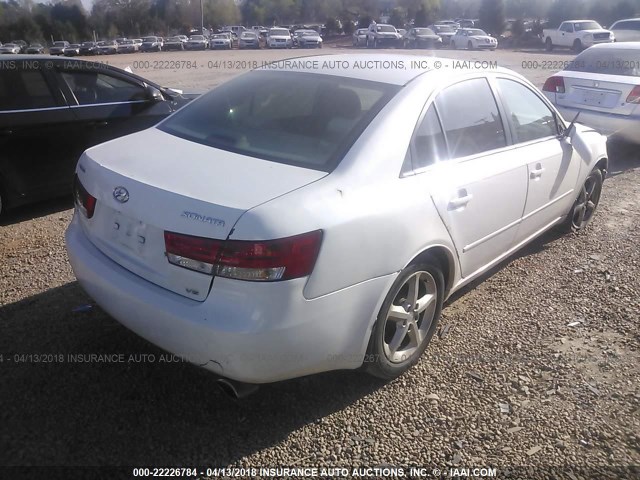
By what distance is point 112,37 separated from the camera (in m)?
60.1

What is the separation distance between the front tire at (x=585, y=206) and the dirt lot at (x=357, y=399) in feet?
3.71

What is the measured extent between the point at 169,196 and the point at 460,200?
5.12 feet

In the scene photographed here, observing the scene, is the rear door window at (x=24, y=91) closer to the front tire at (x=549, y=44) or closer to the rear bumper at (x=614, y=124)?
the rear bumper at (x=614, y=124)

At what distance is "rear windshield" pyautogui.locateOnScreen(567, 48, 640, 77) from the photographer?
763 centimetres

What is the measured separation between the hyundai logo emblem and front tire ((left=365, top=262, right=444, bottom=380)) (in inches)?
50.2

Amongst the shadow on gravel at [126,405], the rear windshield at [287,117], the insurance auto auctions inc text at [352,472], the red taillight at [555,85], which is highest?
the rear windshield at [287,117]

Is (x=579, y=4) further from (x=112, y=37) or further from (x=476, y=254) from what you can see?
(x=476, y=254)

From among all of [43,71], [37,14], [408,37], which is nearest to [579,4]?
[408,37]

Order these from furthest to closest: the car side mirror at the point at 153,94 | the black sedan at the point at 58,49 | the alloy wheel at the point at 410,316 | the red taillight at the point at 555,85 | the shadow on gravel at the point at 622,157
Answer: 1. the black sedan at the point at 58,49
2. the red taillight at the point at 555,85
3. the shadow on gravel at the point at 622,157
4. the car side mirror at the point at 153,94
5. the alloy wheel at the point at 410,316

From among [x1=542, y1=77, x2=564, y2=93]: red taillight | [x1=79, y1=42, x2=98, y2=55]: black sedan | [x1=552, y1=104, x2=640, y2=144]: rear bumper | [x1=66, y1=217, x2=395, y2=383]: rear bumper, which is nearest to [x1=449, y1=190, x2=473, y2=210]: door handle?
Answer: [x1=66, y1=217, x2=395, y2=383]: rear bumper

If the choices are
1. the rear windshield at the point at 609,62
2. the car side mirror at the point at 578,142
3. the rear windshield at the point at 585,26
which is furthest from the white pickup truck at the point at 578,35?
the car side mirror at the point at 578,142

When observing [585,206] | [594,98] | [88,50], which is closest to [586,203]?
[585,206]

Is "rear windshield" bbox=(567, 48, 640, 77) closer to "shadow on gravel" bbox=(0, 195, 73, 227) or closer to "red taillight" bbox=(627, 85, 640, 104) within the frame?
"red taillight" bbox=(627, 85, 640, 104)

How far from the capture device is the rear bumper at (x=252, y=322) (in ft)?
7.25
